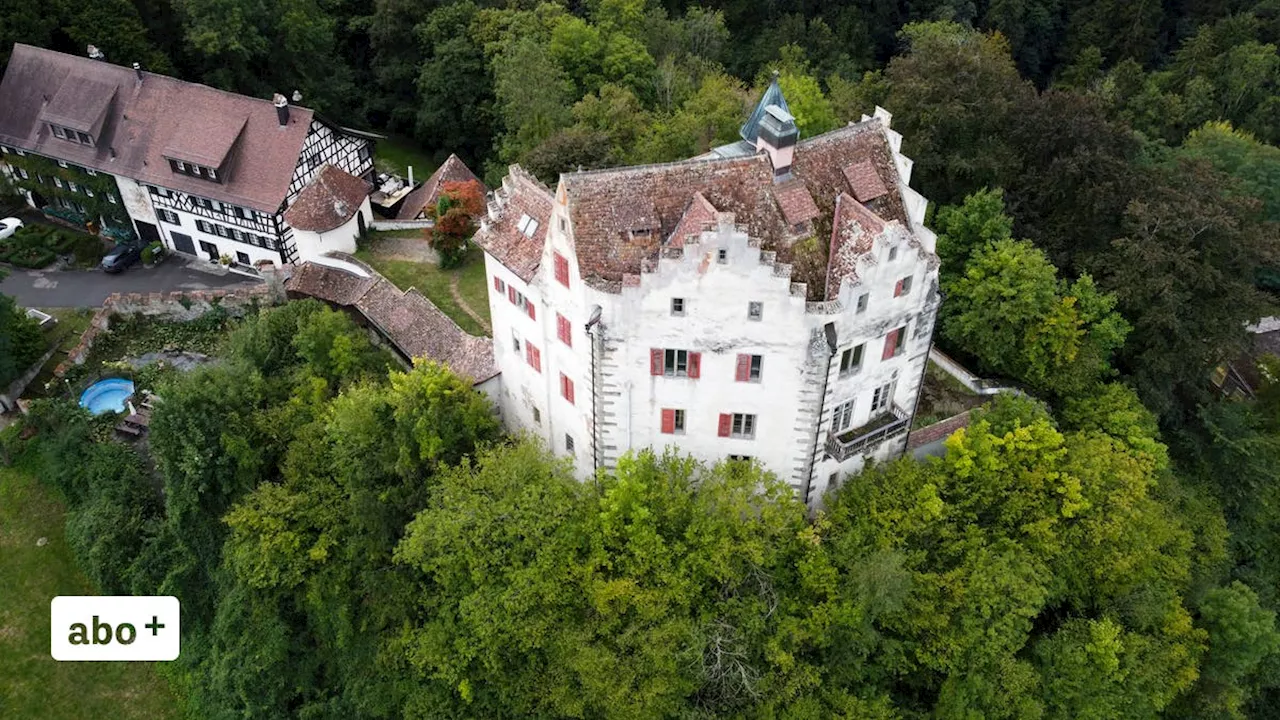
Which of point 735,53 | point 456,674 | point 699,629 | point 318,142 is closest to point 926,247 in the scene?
point 699,629

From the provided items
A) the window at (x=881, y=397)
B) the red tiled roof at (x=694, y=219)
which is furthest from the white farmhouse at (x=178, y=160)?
the window at (x=881, y=397)

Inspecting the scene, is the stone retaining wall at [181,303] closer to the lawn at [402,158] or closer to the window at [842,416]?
the lawn at [402,158]

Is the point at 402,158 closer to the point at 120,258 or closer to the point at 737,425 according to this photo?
the point at 120,258

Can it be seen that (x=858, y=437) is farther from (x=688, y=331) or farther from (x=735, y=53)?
(x=735, y=53)

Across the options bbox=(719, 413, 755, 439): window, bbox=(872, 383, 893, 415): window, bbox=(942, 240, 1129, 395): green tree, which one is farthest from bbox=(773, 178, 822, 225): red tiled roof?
bbox=(942, 240, 1129, 395): green tree

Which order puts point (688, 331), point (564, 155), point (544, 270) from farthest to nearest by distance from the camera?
point (564, 155) < point (544, 270) < point (688, 331)

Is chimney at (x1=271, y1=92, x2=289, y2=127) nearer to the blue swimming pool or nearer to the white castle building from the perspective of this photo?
the blue swimming pool
